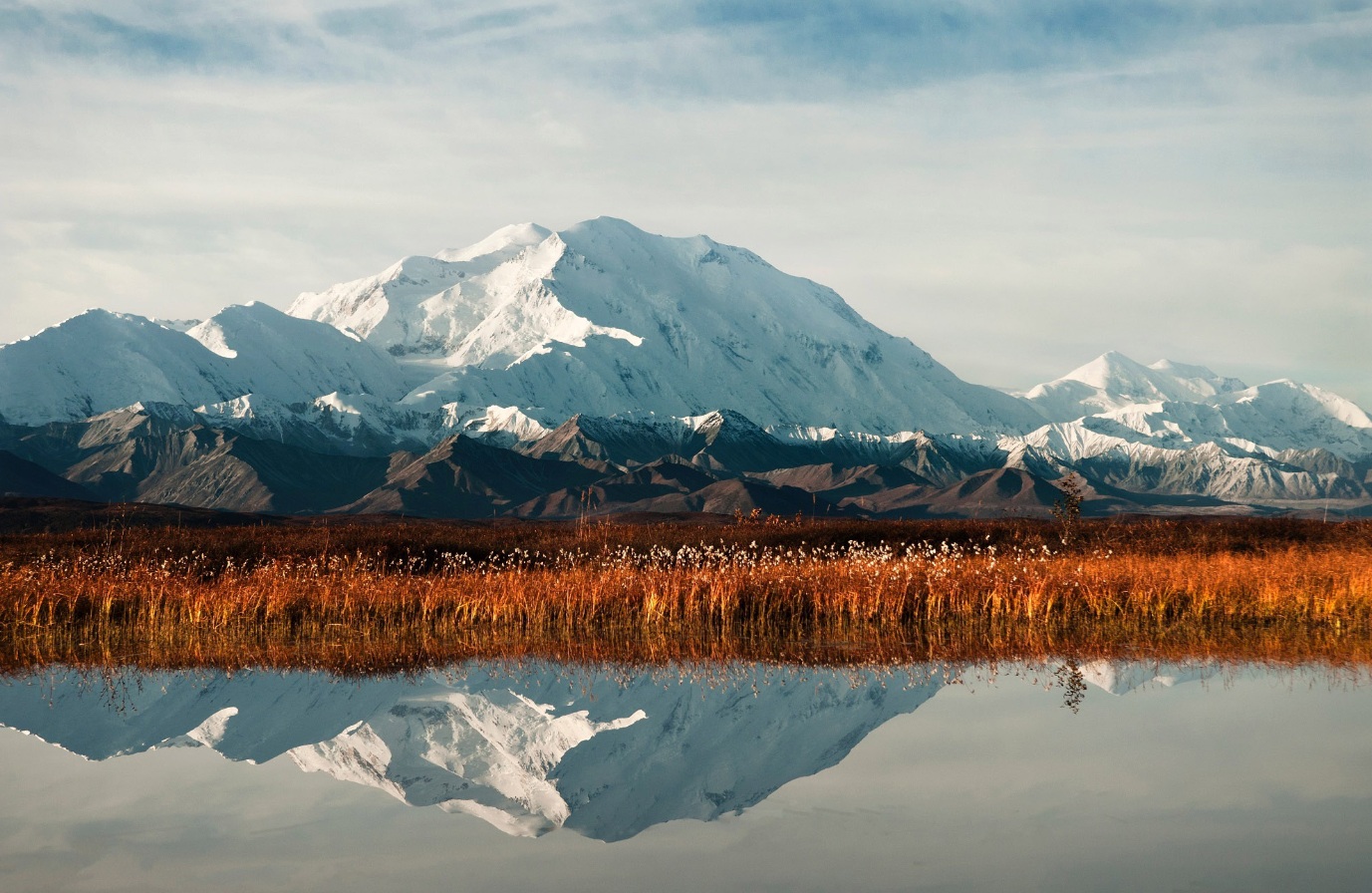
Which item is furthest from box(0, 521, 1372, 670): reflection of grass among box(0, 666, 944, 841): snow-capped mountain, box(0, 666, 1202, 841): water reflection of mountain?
box(0, 666, 944, 841): snow-capped mountain

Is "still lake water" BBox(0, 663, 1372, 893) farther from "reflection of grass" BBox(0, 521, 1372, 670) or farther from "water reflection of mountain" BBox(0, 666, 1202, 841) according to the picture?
"reflection of grass" BBox(0, 521, 1372, 670)

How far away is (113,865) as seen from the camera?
11.3 metres

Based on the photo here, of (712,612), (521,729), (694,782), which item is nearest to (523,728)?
(521,729)

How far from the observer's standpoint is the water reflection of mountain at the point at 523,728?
13773 millimetres

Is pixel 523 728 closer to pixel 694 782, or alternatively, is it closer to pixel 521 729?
pixel 521 729

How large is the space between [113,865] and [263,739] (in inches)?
204

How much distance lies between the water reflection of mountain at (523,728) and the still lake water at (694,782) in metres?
0.06

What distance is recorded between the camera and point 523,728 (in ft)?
55.8

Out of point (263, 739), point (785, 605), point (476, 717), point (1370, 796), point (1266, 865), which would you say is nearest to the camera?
point (1266, 865)

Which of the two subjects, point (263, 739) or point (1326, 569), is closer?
point (263, 739)

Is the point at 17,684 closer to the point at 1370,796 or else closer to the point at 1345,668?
the point at 1370,796

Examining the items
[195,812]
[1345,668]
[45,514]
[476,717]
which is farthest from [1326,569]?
[45,514]

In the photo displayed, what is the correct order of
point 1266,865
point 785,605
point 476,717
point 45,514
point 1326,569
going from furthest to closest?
point 45,514, point 1326,569, point 785,605, point 476,717, point 1266,865

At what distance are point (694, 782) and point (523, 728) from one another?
358 cm
